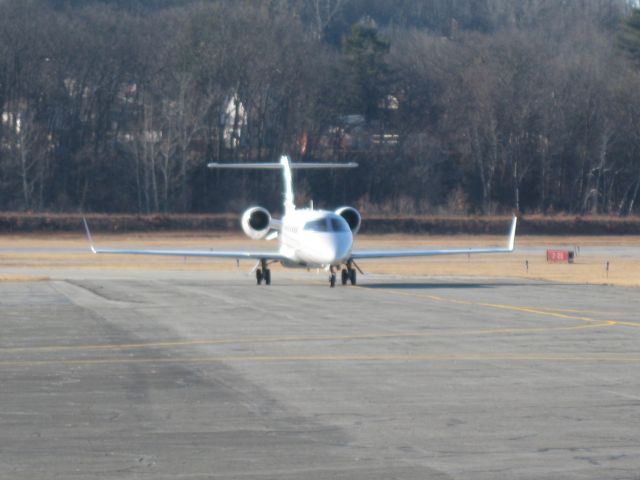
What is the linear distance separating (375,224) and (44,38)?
28143mm

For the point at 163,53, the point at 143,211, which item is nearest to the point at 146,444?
the point at 143,211

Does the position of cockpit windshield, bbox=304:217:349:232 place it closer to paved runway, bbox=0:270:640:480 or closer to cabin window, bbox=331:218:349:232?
cabin window, bbox=331:218:349:232

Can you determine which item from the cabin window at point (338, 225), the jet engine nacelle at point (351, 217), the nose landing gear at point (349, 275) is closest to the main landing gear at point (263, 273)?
the nose landing gear at point (349, 275)

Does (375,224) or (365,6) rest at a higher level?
(365,6)

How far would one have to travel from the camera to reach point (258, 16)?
88.2m

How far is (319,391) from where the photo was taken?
43.5 ft

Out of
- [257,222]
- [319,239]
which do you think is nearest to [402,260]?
[257,222]

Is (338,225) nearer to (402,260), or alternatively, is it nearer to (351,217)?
(351,217)

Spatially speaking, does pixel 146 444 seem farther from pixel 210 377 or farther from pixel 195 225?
pixel 195 225

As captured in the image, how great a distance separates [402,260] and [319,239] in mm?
25237

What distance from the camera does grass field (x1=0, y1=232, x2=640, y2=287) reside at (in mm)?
44062

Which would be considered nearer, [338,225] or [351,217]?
[338,225]

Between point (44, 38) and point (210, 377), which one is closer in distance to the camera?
point (210, 377)

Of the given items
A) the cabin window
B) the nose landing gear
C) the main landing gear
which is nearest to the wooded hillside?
the main landing gear
